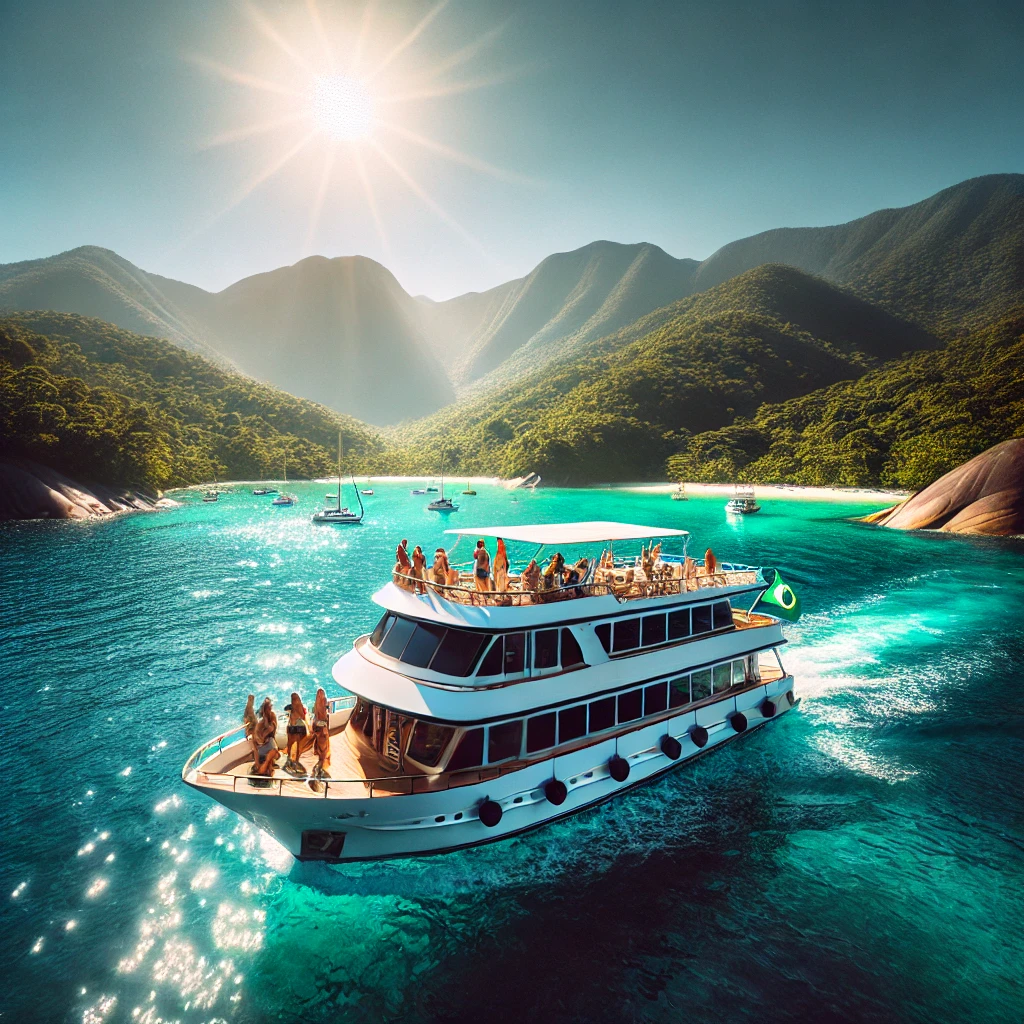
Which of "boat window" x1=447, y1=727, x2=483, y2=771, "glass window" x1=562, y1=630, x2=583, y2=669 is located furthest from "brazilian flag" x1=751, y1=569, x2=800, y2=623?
"boat window" x1=447, y1=727, x2=483, y2=771

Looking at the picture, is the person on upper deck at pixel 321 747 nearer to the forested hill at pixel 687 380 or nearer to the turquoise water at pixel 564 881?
the turquoise water at pixel 564 881

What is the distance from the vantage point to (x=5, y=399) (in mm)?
61562

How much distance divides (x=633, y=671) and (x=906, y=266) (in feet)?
811

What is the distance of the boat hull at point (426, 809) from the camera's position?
10297 mm

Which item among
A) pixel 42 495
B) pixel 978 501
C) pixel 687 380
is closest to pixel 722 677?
pixel 978 501

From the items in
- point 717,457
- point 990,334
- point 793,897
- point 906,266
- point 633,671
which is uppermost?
point 906,266

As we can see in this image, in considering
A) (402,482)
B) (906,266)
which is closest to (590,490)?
(402,482)

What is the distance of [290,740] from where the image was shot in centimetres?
1173

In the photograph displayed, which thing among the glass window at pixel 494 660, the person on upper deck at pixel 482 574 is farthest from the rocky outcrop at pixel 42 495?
the glass window at pixel 494 660

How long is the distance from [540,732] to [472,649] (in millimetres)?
2641

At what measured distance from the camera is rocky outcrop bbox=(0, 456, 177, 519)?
57062 mm

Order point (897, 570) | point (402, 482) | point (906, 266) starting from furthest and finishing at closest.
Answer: point (906, 266) → point (402, 482) → point (897, 570)

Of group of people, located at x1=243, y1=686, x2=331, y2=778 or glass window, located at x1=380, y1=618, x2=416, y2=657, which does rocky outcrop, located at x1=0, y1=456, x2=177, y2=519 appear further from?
glass window, located at x1=380, y1=618, x2=416, y2=657

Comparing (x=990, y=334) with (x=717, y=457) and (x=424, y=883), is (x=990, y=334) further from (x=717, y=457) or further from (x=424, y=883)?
(x=424, y=883)
